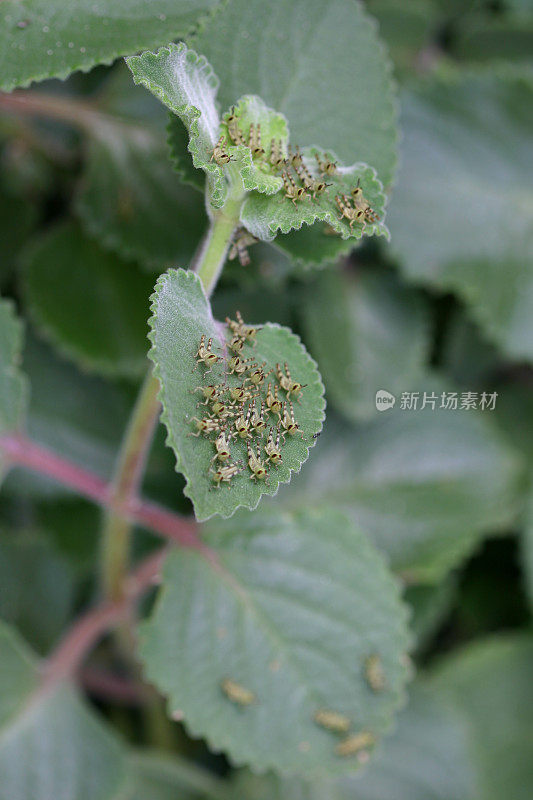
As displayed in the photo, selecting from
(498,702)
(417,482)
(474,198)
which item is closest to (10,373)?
(417,482)

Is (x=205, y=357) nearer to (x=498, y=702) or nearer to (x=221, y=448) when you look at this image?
(x=221, y=448)

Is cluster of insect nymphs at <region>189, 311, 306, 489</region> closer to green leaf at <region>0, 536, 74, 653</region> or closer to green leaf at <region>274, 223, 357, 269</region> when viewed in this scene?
green leaf at <region>274, 223, 357, 269</region>

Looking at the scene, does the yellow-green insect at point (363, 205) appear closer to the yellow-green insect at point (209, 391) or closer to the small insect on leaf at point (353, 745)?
the yellow-green insect at point (209, 391)

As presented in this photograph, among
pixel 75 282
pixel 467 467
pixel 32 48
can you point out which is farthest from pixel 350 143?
pixel 467 467

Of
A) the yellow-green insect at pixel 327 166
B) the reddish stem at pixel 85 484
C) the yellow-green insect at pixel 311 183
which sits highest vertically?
the yellow-green insect at pixel 327 166

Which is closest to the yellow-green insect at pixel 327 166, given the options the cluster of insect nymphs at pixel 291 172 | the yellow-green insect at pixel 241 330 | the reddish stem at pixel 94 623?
the cluster of insect nymphs at pixel 291 172

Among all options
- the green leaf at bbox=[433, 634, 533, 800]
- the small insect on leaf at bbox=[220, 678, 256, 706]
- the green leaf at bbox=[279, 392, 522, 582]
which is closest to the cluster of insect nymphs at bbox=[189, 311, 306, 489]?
the small insect on leaf at bbox=[220, 678, 256, 706]

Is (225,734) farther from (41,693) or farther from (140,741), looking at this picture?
(140,741)

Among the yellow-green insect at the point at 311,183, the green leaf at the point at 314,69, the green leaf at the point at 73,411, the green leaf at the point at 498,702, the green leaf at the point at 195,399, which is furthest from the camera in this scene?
the green leaf at the point at 498,702
